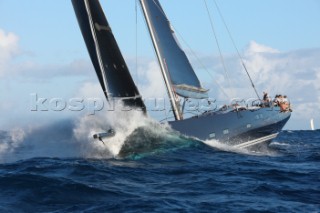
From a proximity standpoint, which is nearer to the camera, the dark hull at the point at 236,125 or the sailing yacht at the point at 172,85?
the sailing yacht at the point at 172,85

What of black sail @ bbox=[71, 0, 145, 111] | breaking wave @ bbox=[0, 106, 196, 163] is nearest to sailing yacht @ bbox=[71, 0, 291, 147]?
black sail @ bbox=[71, 0, 145, 111]

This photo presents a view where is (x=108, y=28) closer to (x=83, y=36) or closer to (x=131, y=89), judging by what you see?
(x=83, y=36)

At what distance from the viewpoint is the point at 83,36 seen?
832 inches

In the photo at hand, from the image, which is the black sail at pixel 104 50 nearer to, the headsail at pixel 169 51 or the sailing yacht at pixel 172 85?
the sailing yacht at pixel 172 85

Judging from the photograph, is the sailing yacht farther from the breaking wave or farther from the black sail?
the breaking wave

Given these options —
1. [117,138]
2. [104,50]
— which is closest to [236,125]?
[117,138]

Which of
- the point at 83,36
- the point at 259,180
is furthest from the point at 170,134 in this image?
the point at 259,180

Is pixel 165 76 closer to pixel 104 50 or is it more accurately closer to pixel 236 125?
pixel 104 50

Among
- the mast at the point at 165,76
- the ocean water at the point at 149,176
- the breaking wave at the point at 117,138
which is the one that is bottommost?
the ocean water at the point at 149,176

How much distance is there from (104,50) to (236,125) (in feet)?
22.1

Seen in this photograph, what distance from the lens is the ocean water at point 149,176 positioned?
1086 centimetres

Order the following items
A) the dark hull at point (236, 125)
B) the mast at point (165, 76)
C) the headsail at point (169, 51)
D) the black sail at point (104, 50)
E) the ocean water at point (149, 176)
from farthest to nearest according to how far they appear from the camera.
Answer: the headsail at point (169, 51), the mast at point (165, 76), the dark hull at point (236, 125), the black sail at point (104, 50), the ocean water at point (149, 176)

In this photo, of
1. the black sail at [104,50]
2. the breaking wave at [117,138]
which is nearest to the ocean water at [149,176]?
the breaking wave at [117,138]

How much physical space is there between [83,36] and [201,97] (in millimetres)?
6448
